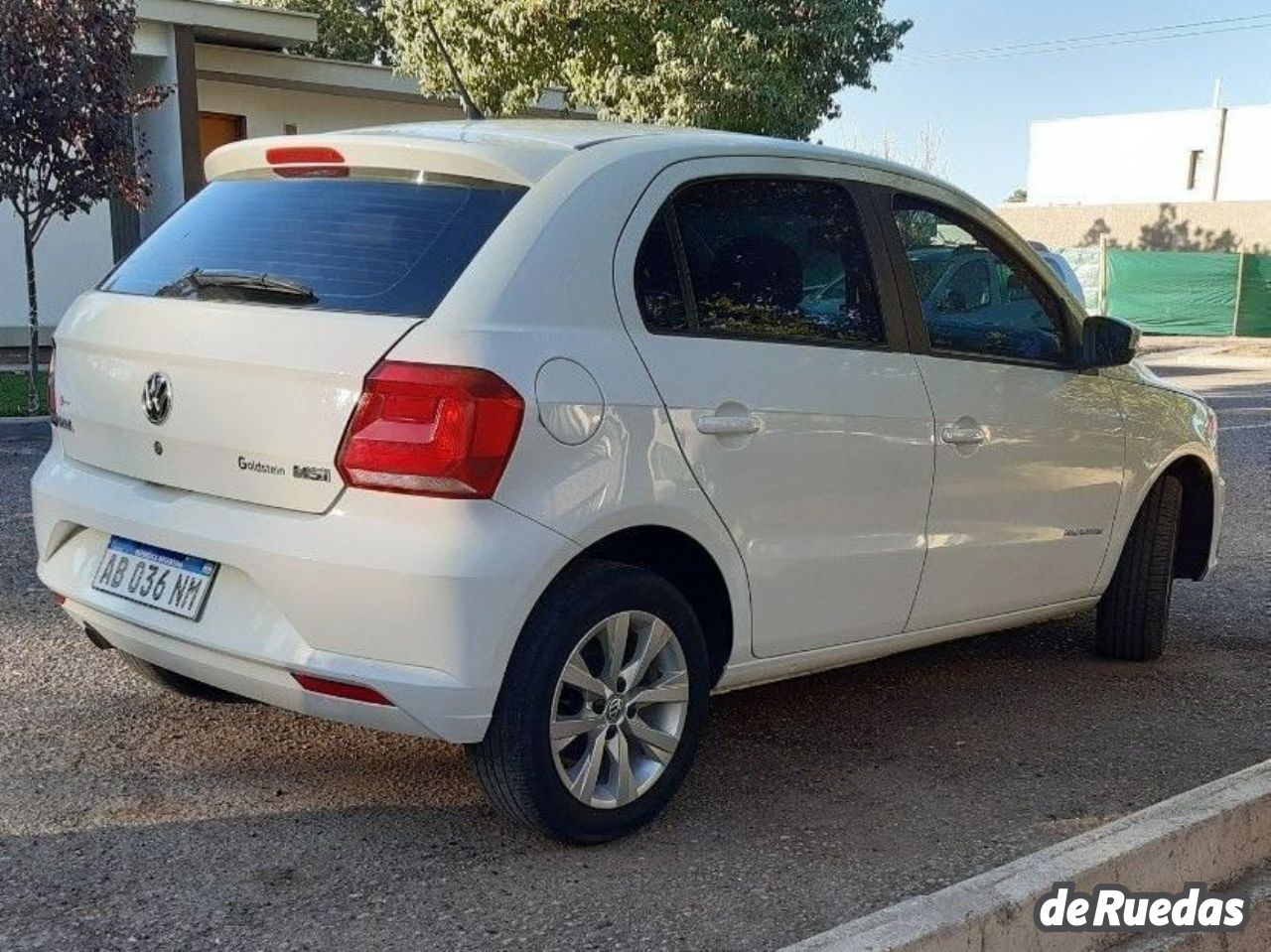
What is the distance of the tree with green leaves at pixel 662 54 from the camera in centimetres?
2011

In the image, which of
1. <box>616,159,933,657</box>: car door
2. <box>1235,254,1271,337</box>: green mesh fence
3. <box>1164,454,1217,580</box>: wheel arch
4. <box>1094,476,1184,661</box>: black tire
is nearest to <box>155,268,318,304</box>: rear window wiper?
<box>616,159,933,657</box>: car door

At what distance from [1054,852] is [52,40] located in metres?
11.4

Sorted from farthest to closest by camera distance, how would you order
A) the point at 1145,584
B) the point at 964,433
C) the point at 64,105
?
the point at 64,105
the point at 1145,584
the point at 964,433

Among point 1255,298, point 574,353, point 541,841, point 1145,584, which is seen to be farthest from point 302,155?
point 1255,298

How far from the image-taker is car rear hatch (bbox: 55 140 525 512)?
3.34 meters

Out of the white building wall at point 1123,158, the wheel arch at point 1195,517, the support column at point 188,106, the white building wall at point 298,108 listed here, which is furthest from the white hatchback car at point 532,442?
the white building wall at point 1123,158

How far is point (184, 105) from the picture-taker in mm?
17547

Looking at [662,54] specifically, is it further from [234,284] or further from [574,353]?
[574,353]

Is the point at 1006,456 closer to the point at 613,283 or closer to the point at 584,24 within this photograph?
the point at 613,283

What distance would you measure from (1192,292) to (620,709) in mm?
28084

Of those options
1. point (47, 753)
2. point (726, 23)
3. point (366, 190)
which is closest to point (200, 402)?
point (366, 190)

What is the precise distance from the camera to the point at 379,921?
3152 mm

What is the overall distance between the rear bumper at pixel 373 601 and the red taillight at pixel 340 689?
2cm

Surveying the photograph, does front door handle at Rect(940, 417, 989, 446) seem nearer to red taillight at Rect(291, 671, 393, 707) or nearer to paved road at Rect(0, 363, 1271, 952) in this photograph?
paved road at Rect(0, 363, 1271, 952)
